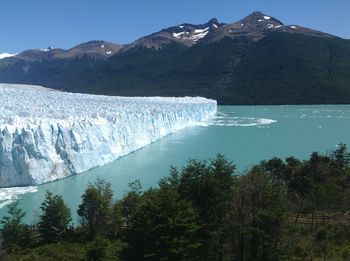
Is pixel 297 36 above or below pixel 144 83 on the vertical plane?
above

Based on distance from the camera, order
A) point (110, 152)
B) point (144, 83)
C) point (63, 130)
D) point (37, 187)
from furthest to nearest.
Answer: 1. point (144, 83)
2. point (110, 152)
3. point (63, 130)
4. point (37, 187)

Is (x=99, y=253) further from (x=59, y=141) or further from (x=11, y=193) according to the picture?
(x=59, y=141)

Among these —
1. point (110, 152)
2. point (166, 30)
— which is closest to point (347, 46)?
point (166, 30)

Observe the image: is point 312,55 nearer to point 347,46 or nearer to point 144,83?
point 347,46

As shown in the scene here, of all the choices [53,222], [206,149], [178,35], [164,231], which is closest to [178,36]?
[178,35]

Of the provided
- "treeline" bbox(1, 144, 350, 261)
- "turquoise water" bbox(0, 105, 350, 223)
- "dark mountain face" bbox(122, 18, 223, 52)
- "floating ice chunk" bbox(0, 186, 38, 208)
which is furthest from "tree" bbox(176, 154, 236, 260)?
"dark mountain face" bbox(122, 18, 223, 52)

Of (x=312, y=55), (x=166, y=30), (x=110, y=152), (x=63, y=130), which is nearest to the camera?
(x=63, y=130)

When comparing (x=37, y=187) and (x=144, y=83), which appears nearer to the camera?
(x=37, y=187)

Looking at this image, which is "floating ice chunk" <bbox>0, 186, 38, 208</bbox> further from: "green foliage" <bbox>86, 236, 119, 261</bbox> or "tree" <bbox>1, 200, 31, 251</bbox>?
"green foliage" <bbox>86, 236, 119, 261</bbox>
